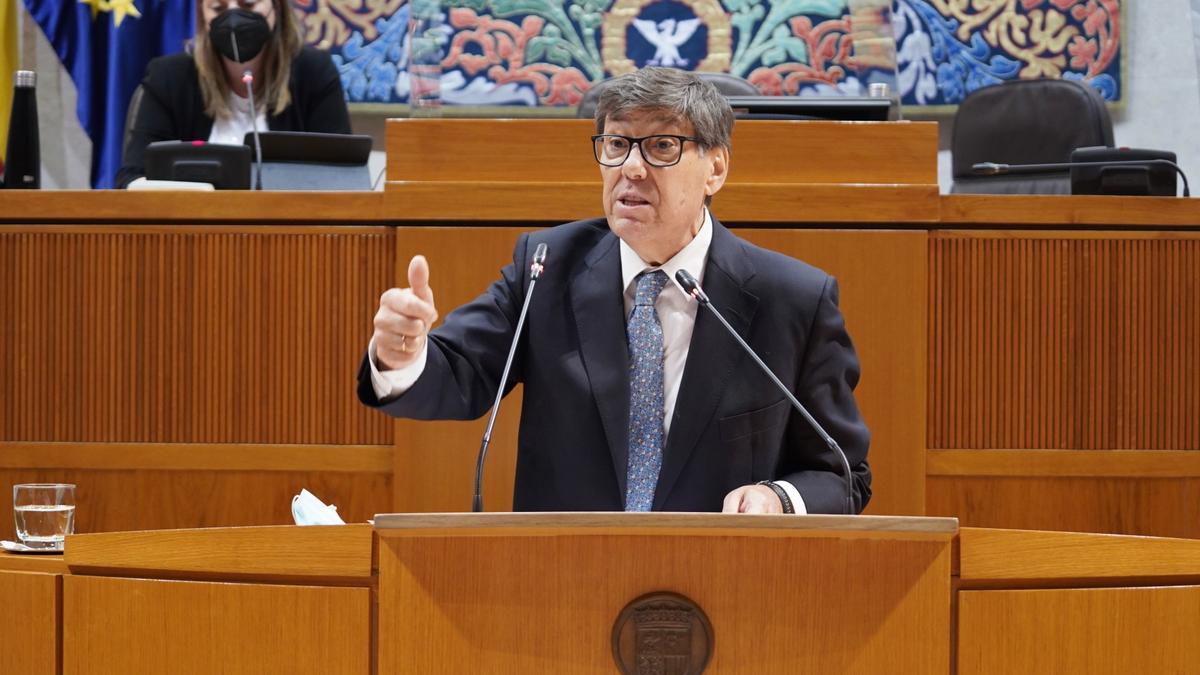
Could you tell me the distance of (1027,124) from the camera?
3873mm

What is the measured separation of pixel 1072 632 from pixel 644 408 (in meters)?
0.67

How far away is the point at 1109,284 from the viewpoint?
241 centimetres

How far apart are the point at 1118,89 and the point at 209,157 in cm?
340

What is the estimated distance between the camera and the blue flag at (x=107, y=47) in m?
4.51

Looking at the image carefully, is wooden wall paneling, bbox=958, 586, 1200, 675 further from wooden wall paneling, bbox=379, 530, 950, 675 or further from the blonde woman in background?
the blonde woman in background

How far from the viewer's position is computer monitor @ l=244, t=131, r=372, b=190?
272 cm

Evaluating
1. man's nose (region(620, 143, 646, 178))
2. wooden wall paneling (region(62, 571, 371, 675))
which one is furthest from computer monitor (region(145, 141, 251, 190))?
wooden wall paneling (region(62, 571, 371, 675))

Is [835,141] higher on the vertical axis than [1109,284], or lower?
higher

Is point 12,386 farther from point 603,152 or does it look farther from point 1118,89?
point 1118,89

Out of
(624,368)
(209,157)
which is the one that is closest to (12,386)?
(209,157)

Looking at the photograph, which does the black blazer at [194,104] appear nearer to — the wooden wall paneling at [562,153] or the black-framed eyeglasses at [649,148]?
the wooden wall paneling at [562,153]

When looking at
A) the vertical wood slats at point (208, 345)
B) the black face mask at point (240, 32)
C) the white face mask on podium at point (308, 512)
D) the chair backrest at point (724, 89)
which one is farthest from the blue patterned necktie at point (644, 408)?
the black face mask at point (240, 32)

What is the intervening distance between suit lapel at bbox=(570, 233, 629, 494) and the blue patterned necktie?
0.07 feet

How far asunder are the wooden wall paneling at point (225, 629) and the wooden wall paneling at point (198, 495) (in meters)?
1.01
